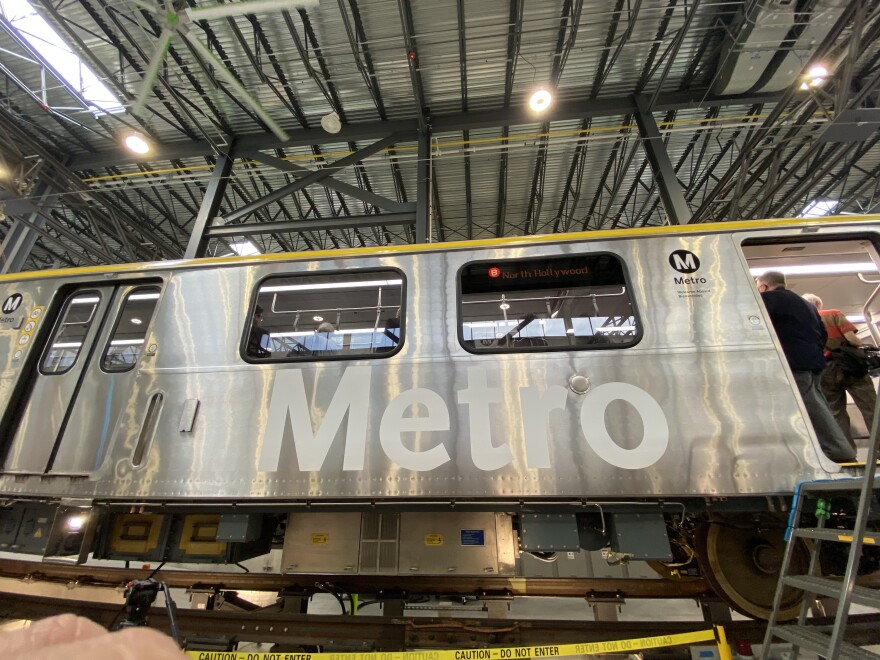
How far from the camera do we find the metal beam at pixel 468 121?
7238mm

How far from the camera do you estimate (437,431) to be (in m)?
2.78

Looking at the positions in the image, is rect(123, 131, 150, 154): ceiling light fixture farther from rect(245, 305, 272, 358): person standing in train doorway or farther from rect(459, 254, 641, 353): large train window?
rect(459, 254, 641, 353): large train window

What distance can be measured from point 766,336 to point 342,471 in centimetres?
309

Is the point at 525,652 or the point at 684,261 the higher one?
the point at 684,261

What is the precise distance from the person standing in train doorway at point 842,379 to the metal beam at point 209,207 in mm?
8819

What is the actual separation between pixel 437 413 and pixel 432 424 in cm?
8

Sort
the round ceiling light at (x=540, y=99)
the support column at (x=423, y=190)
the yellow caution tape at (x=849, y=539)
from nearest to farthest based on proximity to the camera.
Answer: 1. the yellow caution tape at (x=849, y=539)
2. the round ceiling light at (x=540, y=99)
3. the support column at (x=423, y=190)

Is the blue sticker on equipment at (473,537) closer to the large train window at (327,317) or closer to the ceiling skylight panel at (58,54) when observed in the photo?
the large train window at (327,317)

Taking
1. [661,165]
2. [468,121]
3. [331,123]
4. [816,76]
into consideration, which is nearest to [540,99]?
[468,121]

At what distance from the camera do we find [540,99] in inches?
254

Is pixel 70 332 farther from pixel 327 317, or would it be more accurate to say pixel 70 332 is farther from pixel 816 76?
pixel 816 76

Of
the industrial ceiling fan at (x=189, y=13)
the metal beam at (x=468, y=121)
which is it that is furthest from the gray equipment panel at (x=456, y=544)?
the metal beam at (x=468, y=121)

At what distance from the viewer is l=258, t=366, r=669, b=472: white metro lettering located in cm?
267

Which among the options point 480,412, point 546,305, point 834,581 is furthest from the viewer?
point 546,305
